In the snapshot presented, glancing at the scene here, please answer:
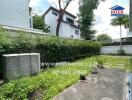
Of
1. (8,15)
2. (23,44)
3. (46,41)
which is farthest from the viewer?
(8,15)

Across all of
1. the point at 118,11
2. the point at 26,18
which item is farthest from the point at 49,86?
the point at 26,18

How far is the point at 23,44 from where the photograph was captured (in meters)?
8.46

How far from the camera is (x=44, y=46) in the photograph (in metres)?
9.98

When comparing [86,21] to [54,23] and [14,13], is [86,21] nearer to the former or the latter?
[54,23]

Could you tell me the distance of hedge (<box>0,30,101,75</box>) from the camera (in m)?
7.64

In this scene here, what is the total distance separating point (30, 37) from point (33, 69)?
1747 mm

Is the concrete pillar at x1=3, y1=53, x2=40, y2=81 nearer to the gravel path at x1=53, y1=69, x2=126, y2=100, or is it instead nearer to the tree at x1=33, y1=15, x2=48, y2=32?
the gravel path at x1=53, y1=69, x2=126, y2=100

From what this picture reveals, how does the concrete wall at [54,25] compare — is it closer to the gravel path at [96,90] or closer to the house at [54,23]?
the house at [54,23]

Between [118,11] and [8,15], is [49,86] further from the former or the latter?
[8,15]

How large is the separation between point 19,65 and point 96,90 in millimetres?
3010

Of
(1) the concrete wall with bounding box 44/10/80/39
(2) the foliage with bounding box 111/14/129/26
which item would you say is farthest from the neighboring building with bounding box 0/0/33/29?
(1) the concrete wall with bounding box 44/10/80/39

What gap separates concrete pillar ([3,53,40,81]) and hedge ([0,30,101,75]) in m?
0.55

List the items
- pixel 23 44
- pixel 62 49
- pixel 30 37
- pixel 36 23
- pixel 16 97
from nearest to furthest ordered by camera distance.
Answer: pixel 16 97
pixel 23 44
pixel 30 37
pixel 62 49
pixel 36 23

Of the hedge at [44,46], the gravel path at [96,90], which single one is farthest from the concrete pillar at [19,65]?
the gravel path at [96,90]
